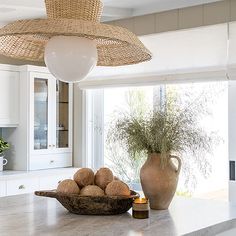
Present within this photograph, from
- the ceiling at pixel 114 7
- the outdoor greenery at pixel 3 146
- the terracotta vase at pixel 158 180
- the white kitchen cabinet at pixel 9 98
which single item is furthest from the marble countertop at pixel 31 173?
the terracotta vase at pixel 158 180

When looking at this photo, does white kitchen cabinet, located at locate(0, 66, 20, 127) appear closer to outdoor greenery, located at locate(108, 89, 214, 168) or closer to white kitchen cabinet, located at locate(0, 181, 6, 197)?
white kitchen cabinet, located at locate(0, 181, 6, 197)

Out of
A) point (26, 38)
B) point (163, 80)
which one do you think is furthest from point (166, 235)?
point (163, 80)

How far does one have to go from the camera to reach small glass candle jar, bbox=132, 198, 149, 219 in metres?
1.92

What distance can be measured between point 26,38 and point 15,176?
2353mm

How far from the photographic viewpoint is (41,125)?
4676 millimetres

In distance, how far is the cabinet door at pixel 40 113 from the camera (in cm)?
457

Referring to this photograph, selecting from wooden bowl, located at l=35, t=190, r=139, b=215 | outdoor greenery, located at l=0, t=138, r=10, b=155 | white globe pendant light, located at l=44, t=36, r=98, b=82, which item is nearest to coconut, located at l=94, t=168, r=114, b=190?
wooden bowl, located at l=35, t=190, r=139, b=215

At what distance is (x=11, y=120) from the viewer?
177 inches

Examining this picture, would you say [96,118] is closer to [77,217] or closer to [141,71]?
[141,71]

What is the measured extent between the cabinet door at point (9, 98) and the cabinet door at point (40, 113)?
16 cm

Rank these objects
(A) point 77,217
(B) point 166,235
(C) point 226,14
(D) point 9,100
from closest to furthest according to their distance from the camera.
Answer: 1. (B) point 166,235
2. (A) point 77,217
3. (C) point 226,14
4. (D) point 9,100

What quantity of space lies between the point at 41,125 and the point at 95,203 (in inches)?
111

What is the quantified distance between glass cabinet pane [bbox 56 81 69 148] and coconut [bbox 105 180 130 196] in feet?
9.48

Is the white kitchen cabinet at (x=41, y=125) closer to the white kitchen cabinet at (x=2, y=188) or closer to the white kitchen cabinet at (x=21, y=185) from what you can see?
the white kitchen cabinet at (x=21, y=185)
